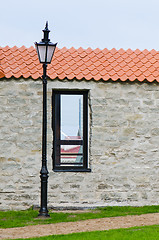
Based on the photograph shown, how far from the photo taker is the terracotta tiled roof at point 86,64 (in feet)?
42.4

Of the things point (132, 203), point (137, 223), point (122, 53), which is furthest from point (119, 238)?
point (122, 53)

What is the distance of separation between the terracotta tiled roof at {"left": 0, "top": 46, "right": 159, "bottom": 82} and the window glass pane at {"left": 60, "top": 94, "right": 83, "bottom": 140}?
66 centimetres

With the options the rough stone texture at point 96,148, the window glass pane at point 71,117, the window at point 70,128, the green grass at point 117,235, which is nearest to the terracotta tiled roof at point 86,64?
the rough stone texture at point 96,148

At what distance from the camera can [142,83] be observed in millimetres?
13141

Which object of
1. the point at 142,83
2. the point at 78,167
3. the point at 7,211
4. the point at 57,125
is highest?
the point at 142,83

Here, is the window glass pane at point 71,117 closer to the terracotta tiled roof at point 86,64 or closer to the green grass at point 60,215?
the terracotta tiled roof at point 86,64

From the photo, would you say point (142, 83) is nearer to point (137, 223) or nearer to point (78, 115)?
point (78, 115)

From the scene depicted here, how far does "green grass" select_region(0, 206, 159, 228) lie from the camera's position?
1076 centimetres

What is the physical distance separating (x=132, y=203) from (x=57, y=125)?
2608 mm

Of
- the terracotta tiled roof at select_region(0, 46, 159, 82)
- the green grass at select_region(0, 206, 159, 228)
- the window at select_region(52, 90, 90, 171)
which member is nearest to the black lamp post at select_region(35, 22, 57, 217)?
the green grass at select_region(0, 206, 159, 228)

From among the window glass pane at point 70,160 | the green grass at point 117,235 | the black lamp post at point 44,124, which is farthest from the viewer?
the window glass pane at point 70,160

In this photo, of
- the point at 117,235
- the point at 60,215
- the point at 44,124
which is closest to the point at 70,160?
the point at 60,215

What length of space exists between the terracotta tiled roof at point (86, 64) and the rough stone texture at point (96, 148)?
7.8 inches

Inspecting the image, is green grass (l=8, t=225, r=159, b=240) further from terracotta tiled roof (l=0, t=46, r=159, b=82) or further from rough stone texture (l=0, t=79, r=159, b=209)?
terracotta tiled roof (l=0, t=46, r=159, b=82)
